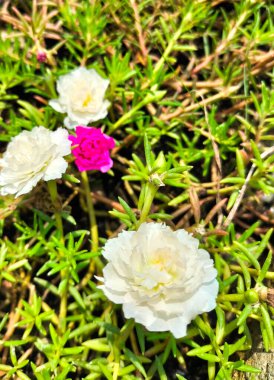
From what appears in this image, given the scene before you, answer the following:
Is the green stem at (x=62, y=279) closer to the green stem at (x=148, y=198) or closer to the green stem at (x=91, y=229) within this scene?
the green stem at (x=91, y=229)

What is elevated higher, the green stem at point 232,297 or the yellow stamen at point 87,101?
the yellow stamen at point 87,101

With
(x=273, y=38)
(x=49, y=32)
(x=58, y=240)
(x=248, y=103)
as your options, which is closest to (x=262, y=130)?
(x=248, y=103)

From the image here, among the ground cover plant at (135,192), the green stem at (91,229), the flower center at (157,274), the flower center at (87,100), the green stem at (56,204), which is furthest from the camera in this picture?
the flower center at (87,100)

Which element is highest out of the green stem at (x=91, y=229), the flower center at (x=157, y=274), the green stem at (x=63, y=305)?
the flower center at (x=157, y=274)

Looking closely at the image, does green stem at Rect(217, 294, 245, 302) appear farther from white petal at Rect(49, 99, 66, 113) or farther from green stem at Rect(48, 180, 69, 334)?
white petal at Rect(49, 99, 66, 113)

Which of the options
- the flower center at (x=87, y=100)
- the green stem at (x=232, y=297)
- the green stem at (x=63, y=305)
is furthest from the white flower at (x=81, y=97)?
the green stem at (x=232, y=297)

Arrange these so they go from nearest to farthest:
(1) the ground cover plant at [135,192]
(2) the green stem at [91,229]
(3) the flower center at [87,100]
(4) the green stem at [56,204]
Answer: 1. (1) the ground cover plant at [135,192]
2. (4) the green stem at [56,204]
3. (2) the green stem at [91,229]
4. (3) the flower center at [87,100]

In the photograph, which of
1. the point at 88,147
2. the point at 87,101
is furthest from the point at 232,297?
the point at 87,101

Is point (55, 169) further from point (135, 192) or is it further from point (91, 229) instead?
point (135, 192)
